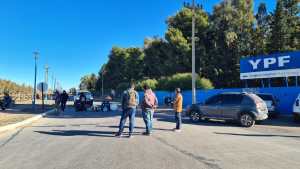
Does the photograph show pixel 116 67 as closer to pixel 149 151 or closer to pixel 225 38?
pixel 225 38

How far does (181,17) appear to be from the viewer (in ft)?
196

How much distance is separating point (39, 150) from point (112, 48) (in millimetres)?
87768

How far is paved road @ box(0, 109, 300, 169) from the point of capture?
27.7 feet

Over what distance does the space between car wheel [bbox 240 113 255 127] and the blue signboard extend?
36.8 ft

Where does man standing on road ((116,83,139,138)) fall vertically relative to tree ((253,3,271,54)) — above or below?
below

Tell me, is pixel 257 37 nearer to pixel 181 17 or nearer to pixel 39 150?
pixel 181 17

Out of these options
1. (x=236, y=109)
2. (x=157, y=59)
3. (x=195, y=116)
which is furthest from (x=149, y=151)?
(x=157, y=59)

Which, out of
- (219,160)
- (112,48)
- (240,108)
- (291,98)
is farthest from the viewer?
(112,48)

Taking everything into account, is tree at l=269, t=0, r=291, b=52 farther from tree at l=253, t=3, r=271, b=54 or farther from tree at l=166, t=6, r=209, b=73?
tree at l=166, t=6, r=209, b=73

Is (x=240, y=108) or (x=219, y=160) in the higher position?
(x=240, y=108)

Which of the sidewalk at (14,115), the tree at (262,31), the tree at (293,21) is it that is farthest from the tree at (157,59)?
the sidewalk at (14,115)

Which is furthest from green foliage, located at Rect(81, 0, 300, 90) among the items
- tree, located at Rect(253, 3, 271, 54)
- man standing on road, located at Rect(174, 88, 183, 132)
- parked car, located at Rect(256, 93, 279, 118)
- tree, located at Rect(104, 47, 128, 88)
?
man standing on road, located at Rect(174, 88, 183, 132)

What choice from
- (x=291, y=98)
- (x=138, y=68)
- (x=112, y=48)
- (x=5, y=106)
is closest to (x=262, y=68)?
(x=291, y=98)

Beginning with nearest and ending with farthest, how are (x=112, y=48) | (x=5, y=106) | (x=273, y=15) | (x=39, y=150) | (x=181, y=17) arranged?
(x=39, y=150) → (x=5, y=106) → (x=273, y=15) → (x=181, y=17) → (x=112, y=48)
